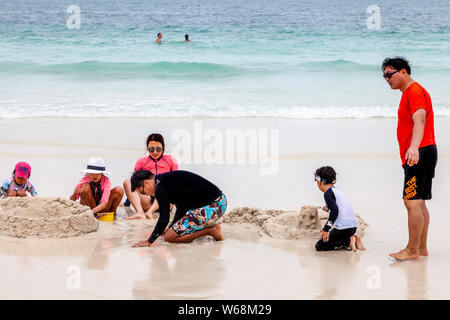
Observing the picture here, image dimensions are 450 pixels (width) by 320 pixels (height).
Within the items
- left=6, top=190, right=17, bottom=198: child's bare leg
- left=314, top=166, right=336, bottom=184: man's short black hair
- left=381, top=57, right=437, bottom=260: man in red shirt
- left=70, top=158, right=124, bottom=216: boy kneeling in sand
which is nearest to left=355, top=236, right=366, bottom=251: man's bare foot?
left=381, top=57, right=437, bottom=260: man in red shirt

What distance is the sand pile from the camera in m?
5.42

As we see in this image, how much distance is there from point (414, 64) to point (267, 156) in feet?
45.9

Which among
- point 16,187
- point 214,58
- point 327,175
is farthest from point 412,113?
→ point 214,58

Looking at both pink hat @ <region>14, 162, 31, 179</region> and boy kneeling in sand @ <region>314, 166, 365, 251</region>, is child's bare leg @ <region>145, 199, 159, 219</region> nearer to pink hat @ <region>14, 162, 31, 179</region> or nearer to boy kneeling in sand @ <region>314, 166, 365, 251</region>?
pink hat @ <region>14, 162, 31, 179</region>

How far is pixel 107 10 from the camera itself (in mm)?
33531

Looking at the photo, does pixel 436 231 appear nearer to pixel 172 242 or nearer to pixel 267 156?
pixel 172 242

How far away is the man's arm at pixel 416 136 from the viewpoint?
175 inches

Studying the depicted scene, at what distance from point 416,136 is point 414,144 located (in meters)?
0.06

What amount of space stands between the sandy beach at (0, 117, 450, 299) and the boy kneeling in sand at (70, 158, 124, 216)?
9.9 inches

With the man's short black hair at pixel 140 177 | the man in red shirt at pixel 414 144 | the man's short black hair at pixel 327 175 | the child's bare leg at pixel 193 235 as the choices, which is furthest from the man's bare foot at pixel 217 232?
the man in red shirt at pixel 414 144

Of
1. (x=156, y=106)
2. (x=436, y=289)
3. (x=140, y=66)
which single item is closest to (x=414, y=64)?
(x=140, y=66)

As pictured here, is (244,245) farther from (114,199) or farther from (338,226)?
(114,199)

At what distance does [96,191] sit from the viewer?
6172 millimetres

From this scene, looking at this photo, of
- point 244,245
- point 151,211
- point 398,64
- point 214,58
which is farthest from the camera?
point 214,58
